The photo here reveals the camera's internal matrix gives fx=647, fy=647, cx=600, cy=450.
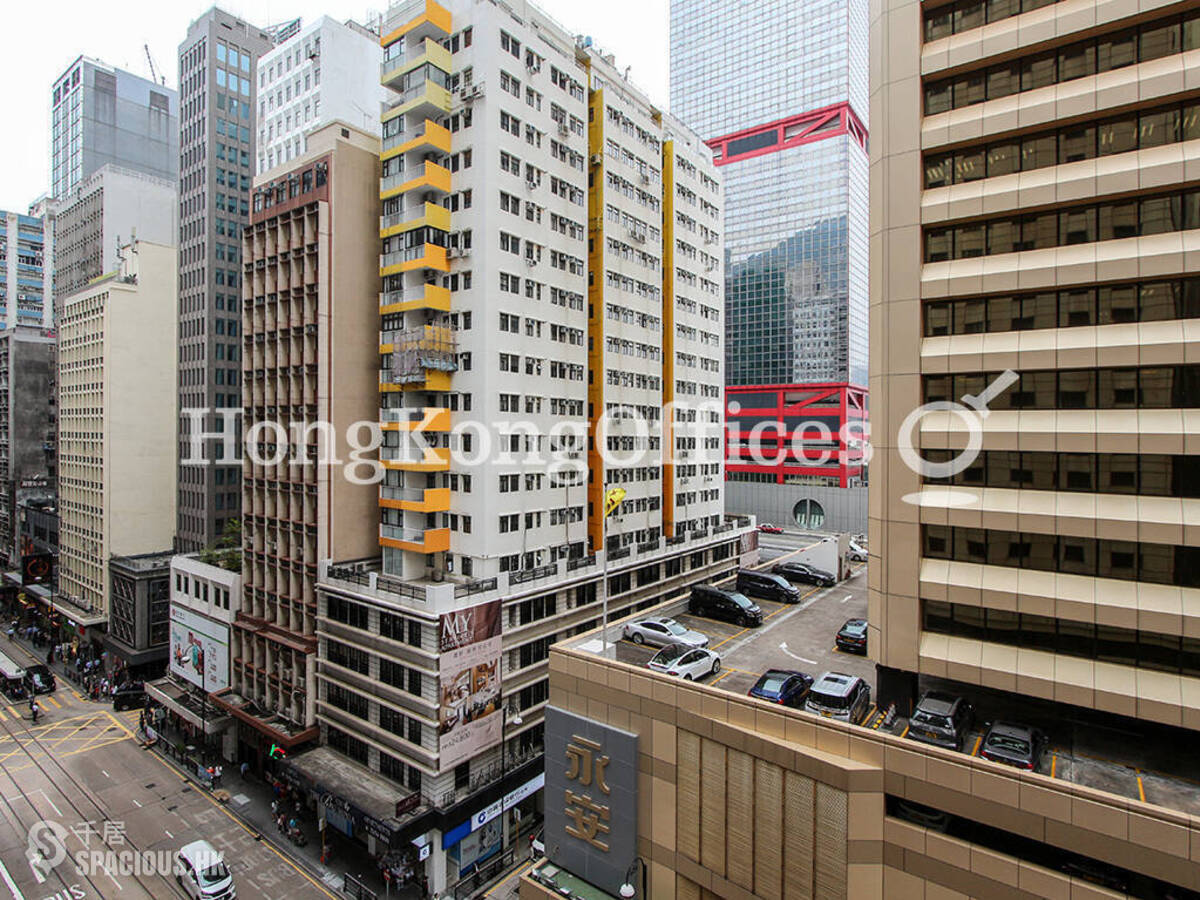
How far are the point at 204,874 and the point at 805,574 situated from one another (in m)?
39.8

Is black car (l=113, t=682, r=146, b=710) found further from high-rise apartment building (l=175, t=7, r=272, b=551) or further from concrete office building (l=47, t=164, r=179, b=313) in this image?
concrete office building (l=47, t=164, r=179, b=313)

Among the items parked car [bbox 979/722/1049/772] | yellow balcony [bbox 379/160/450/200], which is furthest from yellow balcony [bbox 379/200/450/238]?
parked car [bbox 979/722/1049/772]

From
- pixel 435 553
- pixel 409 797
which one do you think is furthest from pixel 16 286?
pixel 409 797

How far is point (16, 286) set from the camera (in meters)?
129

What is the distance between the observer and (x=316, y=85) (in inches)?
2146

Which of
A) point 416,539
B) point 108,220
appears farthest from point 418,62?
point 108,220

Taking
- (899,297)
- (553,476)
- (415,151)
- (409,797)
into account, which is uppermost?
(415,151)

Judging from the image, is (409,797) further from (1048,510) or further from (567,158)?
(567,158)

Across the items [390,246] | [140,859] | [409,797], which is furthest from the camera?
[390,246]

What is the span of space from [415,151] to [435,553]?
1036 inches

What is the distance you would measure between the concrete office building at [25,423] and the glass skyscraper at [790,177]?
116 meters

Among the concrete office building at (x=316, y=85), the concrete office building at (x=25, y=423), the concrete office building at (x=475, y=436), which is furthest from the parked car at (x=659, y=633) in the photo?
the concrete office building at (x=25, y=423)

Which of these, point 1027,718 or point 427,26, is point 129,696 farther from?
point 1027,718

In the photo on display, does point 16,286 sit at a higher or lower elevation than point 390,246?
higher
